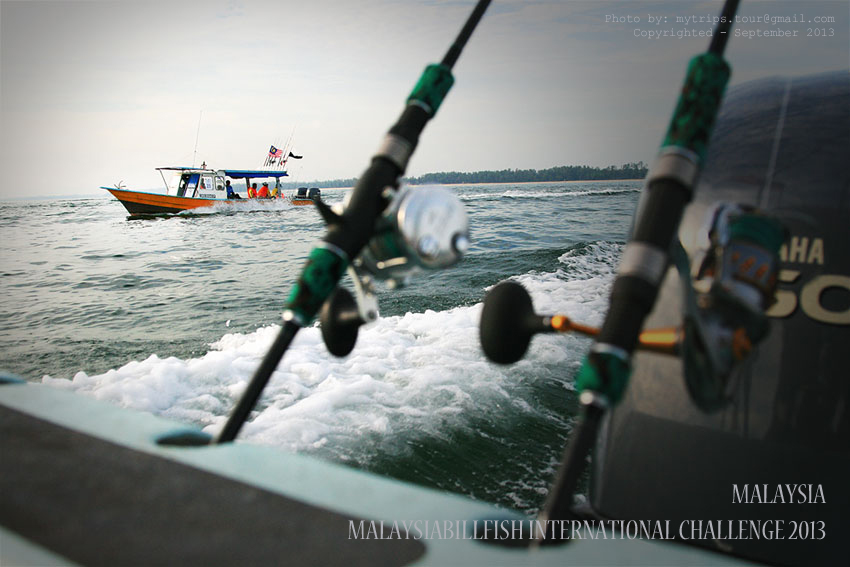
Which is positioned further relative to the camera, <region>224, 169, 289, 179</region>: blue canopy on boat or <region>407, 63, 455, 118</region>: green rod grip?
<region>224, 169, 289, 179</region>: blue canopy on boat

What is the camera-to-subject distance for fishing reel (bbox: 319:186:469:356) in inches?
33.8

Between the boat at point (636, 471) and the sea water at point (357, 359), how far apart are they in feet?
2.55

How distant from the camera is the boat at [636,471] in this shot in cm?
64

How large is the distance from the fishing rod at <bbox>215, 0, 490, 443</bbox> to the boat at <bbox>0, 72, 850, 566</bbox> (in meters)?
0.17

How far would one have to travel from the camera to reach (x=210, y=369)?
3234 mm

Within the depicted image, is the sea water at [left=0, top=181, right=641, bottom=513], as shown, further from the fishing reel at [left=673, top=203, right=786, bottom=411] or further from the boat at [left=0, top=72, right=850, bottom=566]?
the fishing reel at [left=673, top=203, right=786, bottom=411]

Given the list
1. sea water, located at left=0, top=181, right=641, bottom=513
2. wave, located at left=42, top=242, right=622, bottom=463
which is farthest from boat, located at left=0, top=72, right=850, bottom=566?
wave, located at left=42, top=242, right=622, bottom=463

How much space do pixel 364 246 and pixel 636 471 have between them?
748 mm

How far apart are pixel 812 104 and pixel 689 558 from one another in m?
1.15

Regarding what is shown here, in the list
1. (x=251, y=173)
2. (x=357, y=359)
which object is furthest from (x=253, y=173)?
(x=357, y=359)

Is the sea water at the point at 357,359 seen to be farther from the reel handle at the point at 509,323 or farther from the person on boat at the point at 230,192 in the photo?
the person on boat at the point at 230,192

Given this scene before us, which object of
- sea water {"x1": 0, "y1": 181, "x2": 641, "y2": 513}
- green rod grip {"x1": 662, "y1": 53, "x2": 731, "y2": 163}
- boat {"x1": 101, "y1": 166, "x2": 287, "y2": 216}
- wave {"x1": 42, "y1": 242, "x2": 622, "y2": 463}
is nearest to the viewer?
green rod grip {"x1": 662, "y1": 53, "x2": 731, "y2": 163}

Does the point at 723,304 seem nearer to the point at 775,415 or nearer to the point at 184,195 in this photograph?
the point at 775,415

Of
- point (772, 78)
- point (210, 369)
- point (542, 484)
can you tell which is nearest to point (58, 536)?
point (542, 484)
